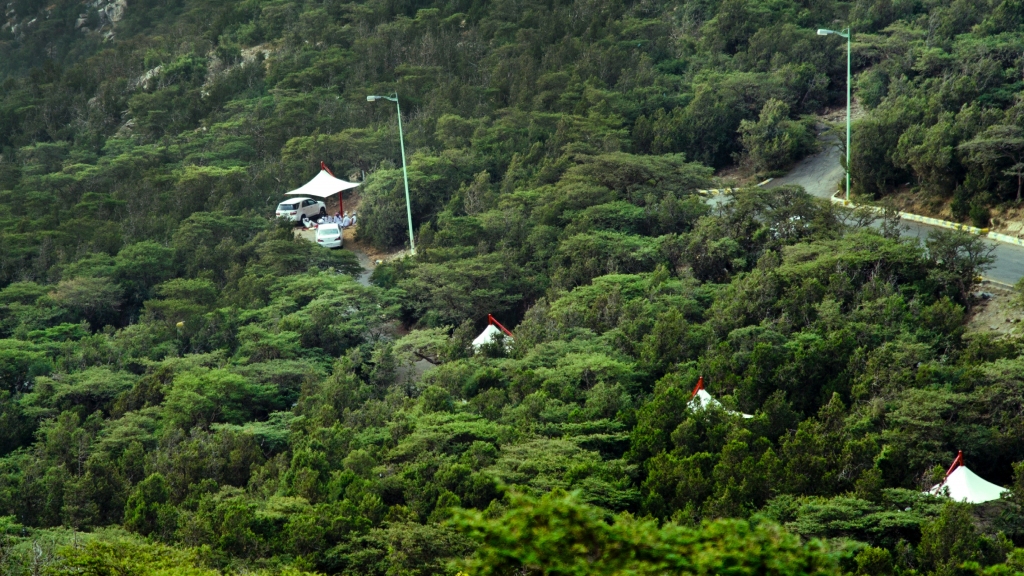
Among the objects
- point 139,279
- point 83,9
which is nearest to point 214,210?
point 139,279

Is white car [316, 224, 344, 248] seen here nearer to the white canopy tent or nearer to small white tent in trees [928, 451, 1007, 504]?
the white canopy tent

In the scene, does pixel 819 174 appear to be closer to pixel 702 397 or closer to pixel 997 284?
pixel 997 284

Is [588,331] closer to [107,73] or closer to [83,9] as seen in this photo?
[107,73]

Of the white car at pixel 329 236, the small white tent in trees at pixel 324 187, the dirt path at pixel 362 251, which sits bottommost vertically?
the dirt path at pixel 362 251

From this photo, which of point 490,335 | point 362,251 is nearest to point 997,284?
point 490,335

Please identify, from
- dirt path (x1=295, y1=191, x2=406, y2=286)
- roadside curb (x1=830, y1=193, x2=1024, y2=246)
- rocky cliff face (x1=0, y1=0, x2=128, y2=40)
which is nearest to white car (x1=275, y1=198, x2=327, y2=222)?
dirt path (x1=295, y1=191, x2=406, y2=286)

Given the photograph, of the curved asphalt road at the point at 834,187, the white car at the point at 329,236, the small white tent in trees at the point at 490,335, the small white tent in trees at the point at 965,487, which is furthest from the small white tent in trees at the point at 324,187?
the small white tent in trees at the point at 965,487

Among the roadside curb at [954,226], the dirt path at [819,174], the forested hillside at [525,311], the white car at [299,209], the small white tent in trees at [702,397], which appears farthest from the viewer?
the white car at [299,209]

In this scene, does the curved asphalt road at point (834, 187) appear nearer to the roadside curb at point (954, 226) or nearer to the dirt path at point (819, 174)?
the dirt path at point (819, 174)
